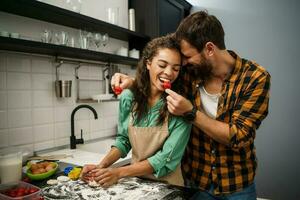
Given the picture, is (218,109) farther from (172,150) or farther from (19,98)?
(19,98)

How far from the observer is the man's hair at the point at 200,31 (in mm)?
1236

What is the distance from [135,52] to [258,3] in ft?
5.65

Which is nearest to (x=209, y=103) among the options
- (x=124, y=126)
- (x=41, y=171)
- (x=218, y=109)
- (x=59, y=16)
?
(x=218, y=109)

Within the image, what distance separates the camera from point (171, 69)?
4.10 feet

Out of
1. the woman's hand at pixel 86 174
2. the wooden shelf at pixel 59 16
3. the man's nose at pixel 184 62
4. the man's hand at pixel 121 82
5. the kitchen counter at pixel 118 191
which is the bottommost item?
the kitchen counter at pixel 118 191

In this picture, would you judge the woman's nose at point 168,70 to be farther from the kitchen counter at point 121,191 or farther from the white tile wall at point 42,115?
the white tile wall at point 42,115

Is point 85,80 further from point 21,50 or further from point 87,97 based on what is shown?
point 21,50

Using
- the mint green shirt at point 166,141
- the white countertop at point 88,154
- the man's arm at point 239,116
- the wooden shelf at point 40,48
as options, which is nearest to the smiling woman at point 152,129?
the mint green shirt at point 166,141

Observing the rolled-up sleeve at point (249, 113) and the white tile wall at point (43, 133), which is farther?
the white tile wall at point (43, 133)

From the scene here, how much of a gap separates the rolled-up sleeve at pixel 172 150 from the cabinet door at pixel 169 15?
1.65 m

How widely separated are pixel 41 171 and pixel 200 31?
1089 millimetres

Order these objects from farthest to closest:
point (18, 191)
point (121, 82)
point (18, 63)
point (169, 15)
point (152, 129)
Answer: point (169, 15), point (18, 63), point (121, 82), point (152, 129), point (18, 191)

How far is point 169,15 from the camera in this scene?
2900 millimetres

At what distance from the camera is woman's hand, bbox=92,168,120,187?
3.51 feet
